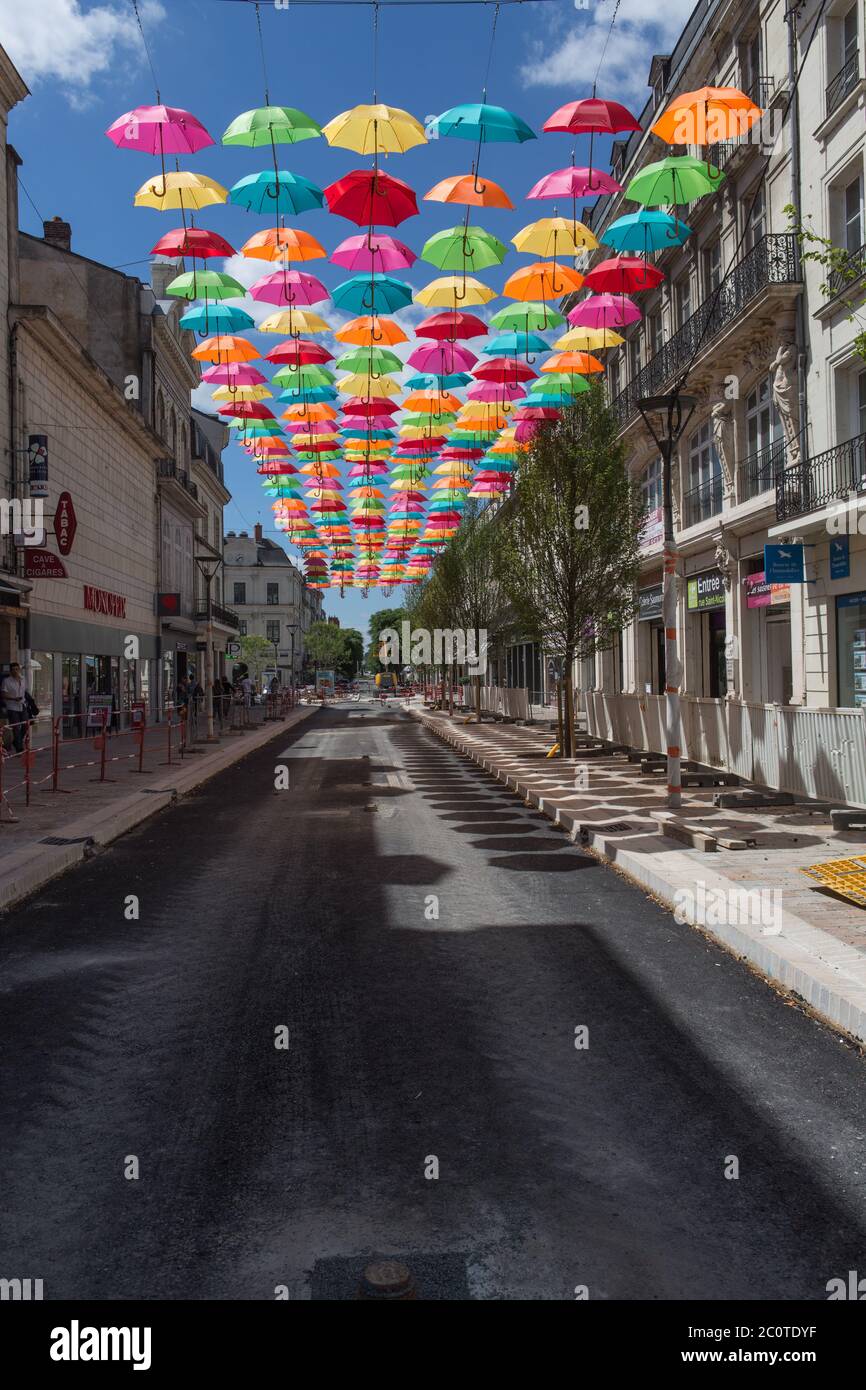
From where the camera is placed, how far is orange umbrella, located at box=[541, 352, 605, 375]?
18250mm

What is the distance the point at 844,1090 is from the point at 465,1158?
172cm

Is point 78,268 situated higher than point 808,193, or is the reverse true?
point 78,268

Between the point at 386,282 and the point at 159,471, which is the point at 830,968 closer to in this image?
the point at 386,282

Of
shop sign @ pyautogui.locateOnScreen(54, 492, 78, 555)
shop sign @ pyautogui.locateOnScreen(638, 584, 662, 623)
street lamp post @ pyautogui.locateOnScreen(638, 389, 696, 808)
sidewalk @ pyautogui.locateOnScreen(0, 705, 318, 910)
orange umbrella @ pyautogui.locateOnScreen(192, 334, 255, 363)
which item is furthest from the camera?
shop sign @ pyautogui.locateOnScreen(638, 584, 662, 623)

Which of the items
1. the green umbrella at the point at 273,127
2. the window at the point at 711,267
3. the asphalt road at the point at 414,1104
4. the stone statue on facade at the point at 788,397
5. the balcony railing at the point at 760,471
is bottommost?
the asphalt road at the point at 414,1104

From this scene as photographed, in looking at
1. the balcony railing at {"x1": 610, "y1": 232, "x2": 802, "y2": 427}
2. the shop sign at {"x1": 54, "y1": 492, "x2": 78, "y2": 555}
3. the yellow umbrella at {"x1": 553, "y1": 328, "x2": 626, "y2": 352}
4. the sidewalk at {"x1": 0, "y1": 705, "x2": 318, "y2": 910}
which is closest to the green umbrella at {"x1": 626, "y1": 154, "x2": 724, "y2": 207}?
the yellow umbrella at {"x1": 553, "y1": 328, "x2": 626, "y2": 352}

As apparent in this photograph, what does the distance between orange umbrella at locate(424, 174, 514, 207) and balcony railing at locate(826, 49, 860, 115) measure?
7993 millimetres

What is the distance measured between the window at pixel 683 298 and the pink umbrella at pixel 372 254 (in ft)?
43.8

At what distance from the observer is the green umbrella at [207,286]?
51.7 feet

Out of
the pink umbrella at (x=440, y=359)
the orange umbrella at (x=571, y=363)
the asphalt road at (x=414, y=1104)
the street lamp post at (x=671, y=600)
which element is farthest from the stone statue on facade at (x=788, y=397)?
the asphalt road at (x=414, y=1104)

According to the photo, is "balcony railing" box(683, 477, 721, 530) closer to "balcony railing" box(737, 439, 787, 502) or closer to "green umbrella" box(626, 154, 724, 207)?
"balcony railing" box(737, 439, 787, 502)

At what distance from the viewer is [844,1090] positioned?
413cm

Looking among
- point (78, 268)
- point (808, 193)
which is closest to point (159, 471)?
point (78, 268)

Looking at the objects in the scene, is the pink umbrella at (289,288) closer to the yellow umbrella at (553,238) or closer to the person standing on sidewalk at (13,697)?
the yellow umbrella at (553,238)
